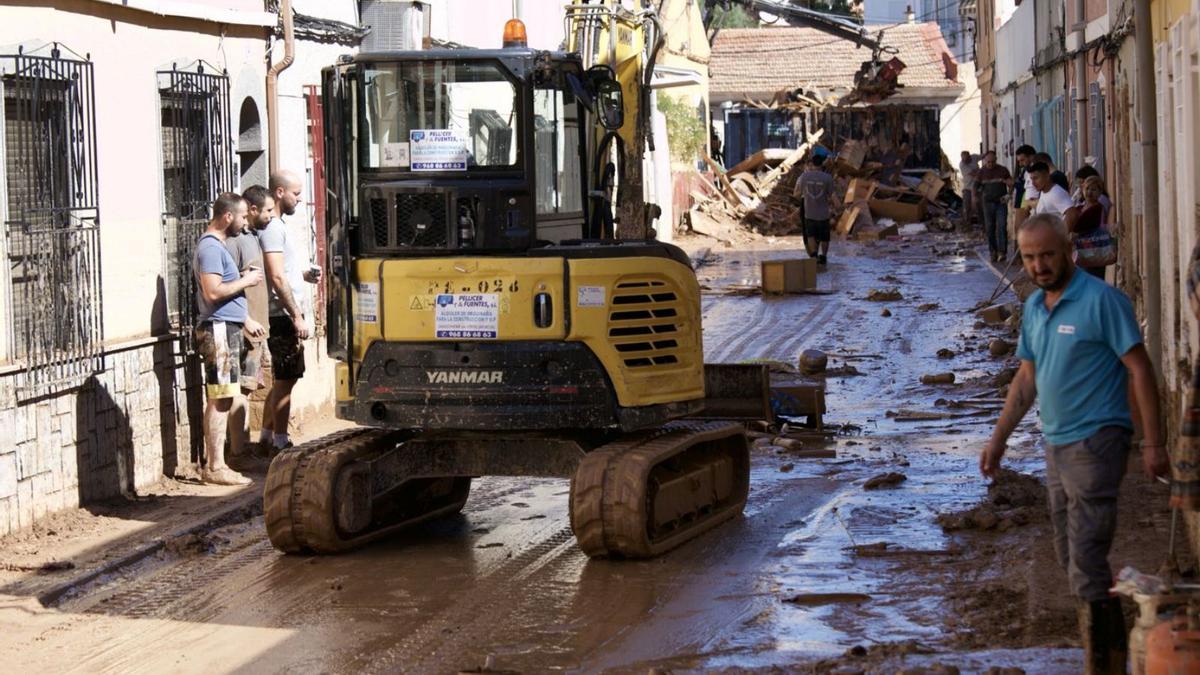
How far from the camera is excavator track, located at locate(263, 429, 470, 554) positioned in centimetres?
984

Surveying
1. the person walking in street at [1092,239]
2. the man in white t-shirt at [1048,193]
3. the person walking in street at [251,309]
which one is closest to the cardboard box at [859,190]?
the man in white t-shirt at [1048,193]

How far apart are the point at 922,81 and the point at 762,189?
40.1 feet

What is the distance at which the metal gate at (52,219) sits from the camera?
1055 cm

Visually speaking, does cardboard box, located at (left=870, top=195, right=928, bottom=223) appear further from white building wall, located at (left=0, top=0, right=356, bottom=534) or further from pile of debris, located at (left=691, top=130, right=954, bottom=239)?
white building wall, located at (left=0, top=0, right=356, bottom=534)

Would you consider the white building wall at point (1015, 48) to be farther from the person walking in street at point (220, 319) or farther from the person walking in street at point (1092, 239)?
the person walking in street at point (220, 319)

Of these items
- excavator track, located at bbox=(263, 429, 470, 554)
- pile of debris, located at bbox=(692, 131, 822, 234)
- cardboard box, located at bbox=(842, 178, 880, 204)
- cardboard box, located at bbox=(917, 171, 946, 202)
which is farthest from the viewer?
cardboard box, located at bbox=(917, 171, 946, 202)

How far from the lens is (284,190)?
43.0ft

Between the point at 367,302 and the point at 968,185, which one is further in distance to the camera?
the point at 968,185

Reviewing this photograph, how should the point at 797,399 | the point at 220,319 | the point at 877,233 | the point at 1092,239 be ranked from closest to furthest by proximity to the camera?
the point at 220,319
the point at 797,399
the point at 1092,239
the point at 877,233

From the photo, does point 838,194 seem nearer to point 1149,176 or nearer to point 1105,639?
point 1149,176

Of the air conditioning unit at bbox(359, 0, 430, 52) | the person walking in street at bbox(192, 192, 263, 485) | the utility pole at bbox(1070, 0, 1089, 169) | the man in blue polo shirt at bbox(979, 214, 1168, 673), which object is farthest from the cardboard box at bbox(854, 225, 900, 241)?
the man in blue polo shirt at bbox(979, 214, 1168, 673)

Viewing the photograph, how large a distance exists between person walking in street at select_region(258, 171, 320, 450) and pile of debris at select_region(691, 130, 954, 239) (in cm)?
2908

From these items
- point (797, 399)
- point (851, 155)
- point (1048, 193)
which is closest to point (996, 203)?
point (1048, 193)

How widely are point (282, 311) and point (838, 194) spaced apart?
33251 mm
